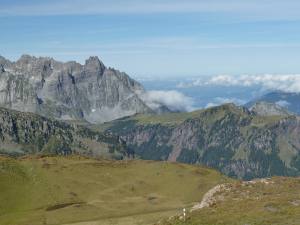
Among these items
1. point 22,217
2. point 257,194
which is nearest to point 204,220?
point 257,194

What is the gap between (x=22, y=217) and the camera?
577 feet

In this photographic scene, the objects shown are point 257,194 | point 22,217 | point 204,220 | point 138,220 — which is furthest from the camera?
point 22,217

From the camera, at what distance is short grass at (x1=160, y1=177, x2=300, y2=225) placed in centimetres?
8056

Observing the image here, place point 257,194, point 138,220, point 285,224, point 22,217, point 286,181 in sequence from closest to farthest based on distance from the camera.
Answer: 1. point 285,224
2. point 257,194
3. point 286,181
4. point 138,220
5. point 22,217

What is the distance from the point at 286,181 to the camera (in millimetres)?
120688

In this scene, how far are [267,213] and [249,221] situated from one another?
6214 mm

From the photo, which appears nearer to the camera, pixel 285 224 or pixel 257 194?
pixel 285 224

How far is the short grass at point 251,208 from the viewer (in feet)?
264

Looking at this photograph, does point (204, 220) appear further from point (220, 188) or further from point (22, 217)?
point (22, 217)

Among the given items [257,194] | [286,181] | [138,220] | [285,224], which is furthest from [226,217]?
[138,220]

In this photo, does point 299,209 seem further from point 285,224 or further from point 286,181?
point 286,181

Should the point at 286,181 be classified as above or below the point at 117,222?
above

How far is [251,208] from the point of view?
289 ft

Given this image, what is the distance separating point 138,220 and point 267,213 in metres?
55.8
